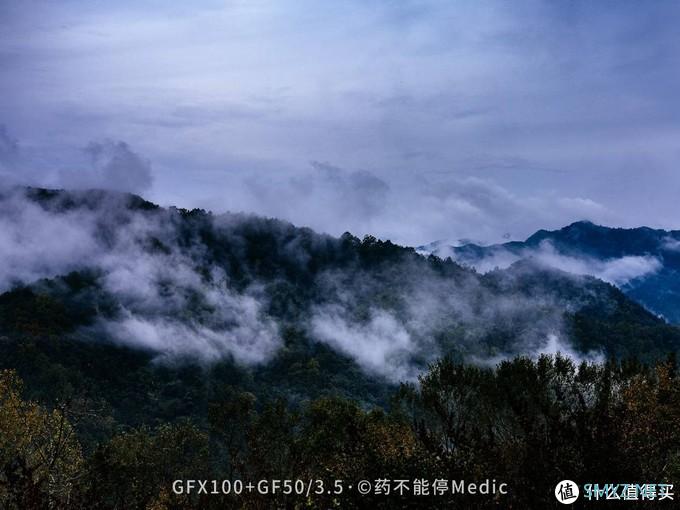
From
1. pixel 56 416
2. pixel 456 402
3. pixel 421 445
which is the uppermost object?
pixel 456 402

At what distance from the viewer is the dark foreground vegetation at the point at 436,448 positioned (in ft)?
A: 45.9

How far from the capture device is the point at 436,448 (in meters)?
16.7

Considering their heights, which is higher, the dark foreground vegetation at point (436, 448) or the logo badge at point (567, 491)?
the dark foreground vegetation at point (436, 448)

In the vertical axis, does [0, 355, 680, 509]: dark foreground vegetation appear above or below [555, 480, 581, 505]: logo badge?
above

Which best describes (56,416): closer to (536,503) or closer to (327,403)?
(327,403)

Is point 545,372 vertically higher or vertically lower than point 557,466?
higher

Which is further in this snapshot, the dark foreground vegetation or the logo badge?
the dark foreground vegetation

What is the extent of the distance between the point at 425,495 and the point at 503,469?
2263mm

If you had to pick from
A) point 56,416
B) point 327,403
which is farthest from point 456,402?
point 56,416

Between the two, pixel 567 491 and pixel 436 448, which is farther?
pixel 436 448

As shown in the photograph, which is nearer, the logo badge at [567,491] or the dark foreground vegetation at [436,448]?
the logo badge at [567,491]

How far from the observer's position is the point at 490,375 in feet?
210

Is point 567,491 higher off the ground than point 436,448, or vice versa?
point 436,448

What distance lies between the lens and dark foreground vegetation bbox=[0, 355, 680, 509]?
14.0 m
